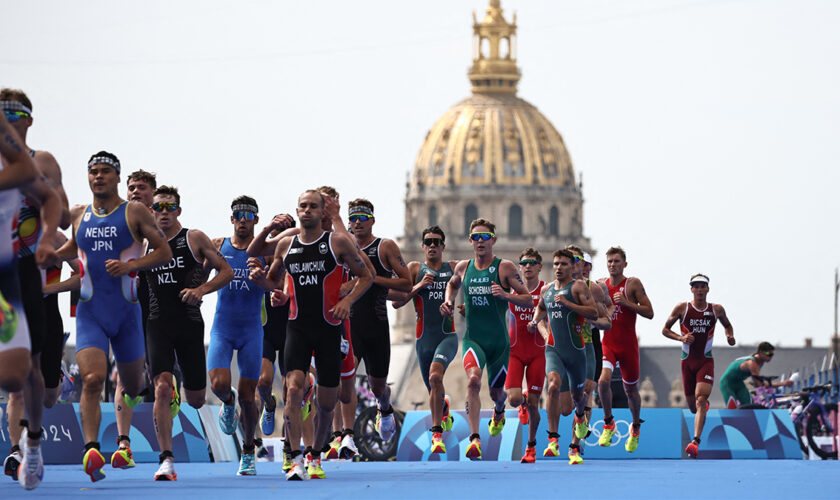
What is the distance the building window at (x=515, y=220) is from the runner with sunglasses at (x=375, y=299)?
175 metres

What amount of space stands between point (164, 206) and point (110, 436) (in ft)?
24.6

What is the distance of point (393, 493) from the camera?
13.3 metres

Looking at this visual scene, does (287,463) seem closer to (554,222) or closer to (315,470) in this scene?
(315,470)

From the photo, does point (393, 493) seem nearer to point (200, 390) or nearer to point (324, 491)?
point (324, 491)

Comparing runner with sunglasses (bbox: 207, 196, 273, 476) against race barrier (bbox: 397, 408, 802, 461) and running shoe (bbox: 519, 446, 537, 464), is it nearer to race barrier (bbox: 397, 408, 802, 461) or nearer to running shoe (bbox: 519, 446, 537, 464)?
running shoe (bbox: 519, 446, 537, 464)

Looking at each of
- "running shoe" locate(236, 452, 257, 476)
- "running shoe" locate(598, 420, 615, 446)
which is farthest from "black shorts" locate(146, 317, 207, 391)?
"running shoe" locate(598, 420, 615, 446)

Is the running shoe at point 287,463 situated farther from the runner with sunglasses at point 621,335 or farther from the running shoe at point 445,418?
the runner with sunglasses at point 621,335

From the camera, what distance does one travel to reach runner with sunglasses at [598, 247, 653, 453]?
22094 mm

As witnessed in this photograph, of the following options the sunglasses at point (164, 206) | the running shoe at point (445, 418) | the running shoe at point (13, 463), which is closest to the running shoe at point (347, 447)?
the running shoe at point (445, 418)

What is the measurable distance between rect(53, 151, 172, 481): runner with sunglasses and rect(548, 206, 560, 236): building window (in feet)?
593

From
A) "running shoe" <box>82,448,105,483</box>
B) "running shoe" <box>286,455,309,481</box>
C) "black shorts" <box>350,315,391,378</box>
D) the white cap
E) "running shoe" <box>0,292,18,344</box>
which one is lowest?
"running shoe" <box>286,455,309,481</box>

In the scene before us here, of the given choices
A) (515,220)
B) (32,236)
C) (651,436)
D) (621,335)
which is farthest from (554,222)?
(32,236)

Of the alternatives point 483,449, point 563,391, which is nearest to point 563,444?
point 483,449

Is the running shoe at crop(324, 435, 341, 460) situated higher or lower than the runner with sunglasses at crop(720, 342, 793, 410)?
lower
